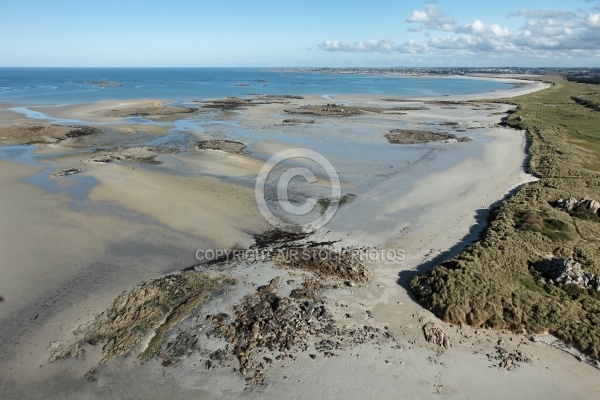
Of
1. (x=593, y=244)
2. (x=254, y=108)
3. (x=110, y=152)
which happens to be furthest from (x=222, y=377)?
(x=254, y=108)

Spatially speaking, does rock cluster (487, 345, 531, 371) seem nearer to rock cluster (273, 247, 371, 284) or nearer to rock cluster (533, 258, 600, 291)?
rock cluster (533, 258, 600, 291)

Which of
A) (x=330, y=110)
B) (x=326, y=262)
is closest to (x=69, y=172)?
(x=326, y=262)

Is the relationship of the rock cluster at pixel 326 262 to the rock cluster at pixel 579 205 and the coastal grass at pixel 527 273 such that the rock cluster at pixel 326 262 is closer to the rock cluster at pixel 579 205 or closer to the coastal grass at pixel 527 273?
the coastal grass at pixel 527 273

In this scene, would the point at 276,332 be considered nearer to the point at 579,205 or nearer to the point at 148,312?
the point at 148,312

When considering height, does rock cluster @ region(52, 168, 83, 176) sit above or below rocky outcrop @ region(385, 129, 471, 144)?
below

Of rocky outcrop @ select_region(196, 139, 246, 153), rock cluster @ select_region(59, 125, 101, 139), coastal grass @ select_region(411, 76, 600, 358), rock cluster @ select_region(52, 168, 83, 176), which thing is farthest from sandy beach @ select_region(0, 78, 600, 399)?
rock cluster @ select_region(59, 125, 101, 139)

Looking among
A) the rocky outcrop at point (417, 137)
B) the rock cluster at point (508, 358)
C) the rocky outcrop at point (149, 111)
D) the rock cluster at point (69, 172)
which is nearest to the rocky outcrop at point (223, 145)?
the rock cluster at point (69, 172)

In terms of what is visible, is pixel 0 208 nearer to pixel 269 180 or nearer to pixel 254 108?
pixel 269 180
